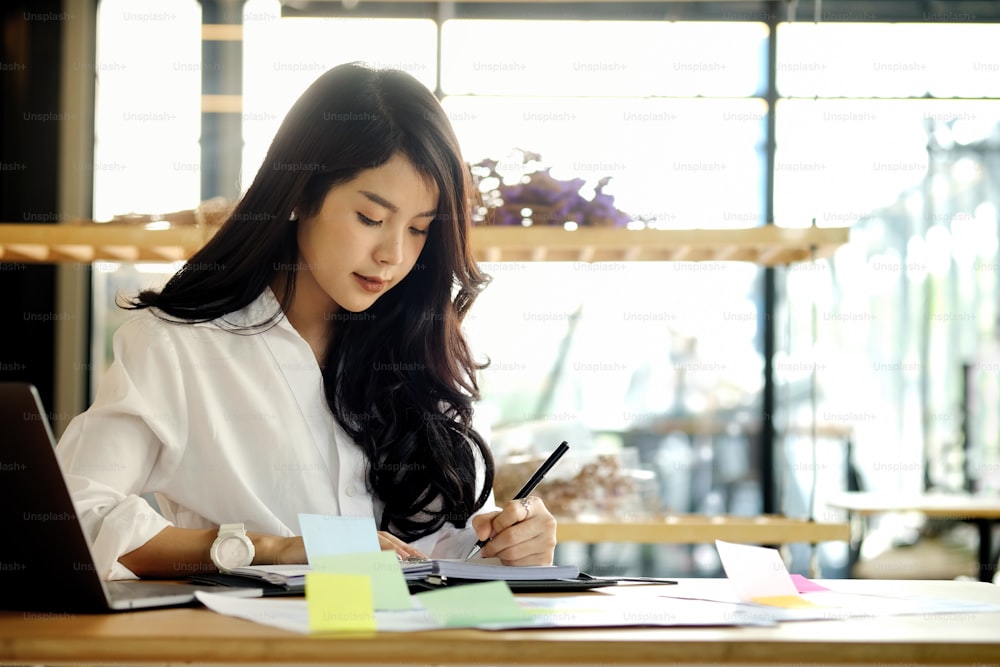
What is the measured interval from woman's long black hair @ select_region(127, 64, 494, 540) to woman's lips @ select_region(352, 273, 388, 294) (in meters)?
0.12

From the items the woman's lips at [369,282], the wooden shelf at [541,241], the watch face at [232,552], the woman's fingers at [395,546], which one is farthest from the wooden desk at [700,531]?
the watch face at [232,552]

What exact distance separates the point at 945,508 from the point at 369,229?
119 inches

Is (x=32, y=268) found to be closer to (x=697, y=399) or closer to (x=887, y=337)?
(x=697, y=399)

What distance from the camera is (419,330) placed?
6.05 ft

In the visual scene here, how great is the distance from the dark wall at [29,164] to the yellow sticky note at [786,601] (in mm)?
3230

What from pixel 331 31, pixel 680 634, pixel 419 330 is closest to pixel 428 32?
pixel 331 31

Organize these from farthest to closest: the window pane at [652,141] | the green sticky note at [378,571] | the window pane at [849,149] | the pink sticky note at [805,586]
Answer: the window pane at [849,149] < the window pane at [652,141] < the pink sticky note at [805,586] < the green sticky note at [378,571]

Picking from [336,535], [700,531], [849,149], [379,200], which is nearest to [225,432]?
[379,200]

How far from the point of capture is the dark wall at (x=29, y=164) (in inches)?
148

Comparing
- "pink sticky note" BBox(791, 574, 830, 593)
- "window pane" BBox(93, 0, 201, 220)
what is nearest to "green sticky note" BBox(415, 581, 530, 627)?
"pink sticky note" BBox(791, 574, 830, 593)

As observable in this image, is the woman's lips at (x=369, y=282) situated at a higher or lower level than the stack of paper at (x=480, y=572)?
higher

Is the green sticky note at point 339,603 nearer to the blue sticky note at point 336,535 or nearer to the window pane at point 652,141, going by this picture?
the blue sticky note at point 336,535

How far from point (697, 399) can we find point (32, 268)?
2590mm

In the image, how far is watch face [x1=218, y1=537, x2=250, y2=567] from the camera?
129 cm
